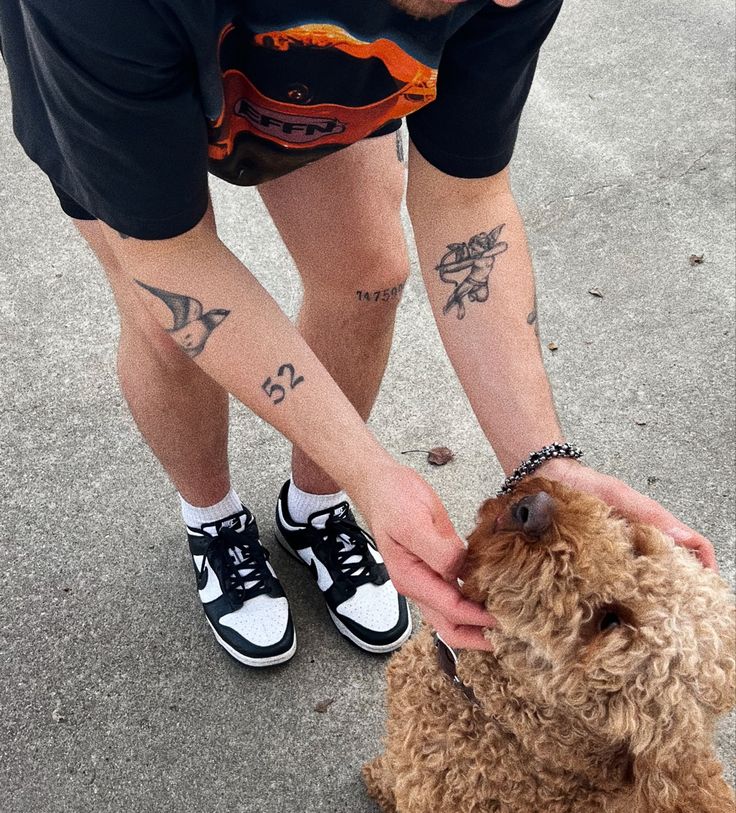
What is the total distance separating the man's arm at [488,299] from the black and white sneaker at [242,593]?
2.70ft

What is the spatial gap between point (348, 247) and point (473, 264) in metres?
0.28

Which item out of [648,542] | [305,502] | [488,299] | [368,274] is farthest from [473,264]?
[305,502]

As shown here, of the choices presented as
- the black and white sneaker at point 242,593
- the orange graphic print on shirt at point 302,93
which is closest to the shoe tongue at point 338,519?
the black and white sneaker at point 242,593

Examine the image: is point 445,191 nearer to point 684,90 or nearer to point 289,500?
point 289,500

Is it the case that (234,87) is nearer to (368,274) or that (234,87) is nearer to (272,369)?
(272,369)

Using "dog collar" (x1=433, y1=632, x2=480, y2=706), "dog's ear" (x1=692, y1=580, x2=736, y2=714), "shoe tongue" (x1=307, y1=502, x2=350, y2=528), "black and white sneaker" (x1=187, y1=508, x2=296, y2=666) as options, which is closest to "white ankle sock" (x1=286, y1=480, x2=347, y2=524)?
"shoe tongue" (x1=307, y1=502, x2=350, y2=528)

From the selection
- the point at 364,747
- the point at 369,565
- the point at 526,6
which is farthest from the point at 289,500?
the point at 526,6

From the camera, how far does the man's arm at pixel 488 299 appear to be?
1.60 meters

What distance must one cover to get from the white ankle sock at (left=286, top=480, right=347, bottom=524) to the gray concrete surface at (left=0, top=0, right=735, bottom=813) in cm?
18

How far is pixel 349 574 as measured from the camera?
7.32 feet

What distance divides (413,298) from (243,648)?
1510 mm

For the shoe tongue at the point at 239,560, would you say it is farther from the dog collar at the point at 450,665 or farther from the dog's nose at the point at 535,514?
the dog's nose at the point at 535,514

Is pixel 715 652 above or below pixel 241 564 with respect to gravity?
above

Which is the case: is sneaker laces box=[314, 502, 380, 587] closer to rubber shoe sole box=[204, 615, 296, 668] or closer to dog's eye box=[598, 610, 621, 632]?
A: rubber shoe sole box=[204, 615, 296, 668]
